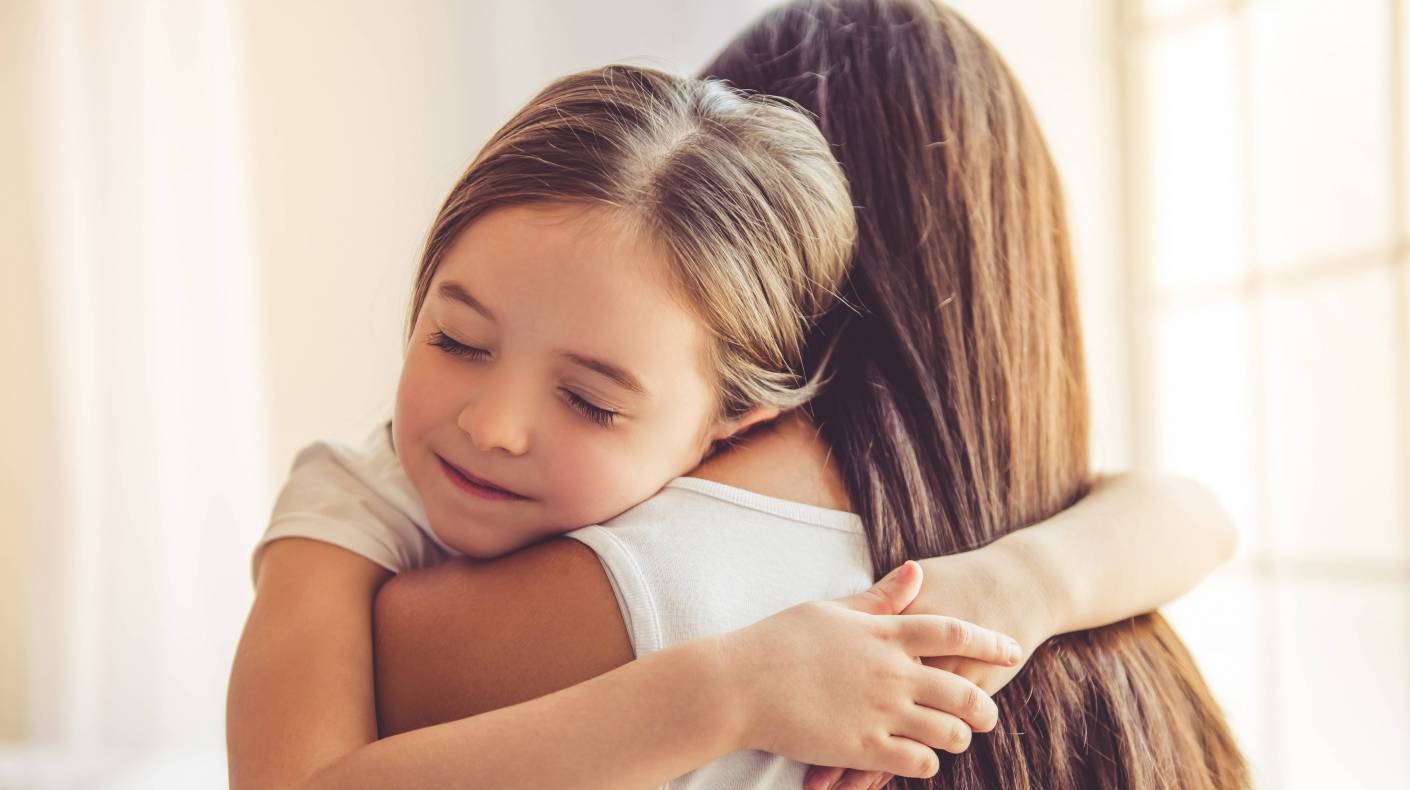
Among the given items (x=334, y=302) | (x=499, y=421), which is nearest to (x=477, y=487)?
(x=499, y=421)

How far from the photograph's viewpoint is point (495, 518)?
88cm

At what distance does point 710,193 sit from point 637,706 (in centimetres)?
41

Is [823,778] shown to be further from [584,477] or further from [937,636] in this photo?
[584,477]

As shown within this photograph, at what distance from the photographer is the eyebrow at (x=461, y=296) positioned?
0.86 metres

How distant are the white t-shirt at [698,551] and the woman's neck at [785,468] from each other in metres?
0.01

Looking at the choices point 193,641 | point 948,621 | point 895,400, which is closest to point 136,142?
point 193,641

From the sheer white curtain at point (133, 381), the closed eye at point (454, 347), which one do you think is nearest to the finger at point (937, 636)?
the closed eye at point (454, 347)

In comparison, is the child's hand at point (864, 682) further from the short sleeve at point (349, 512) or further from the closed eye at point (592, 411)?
the short sleeve at point (349, 512)

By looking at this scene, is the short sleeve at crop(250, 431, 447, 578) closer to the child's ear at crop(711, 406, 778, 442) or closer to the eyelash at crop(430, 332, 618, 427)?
the eyelash at crop(430, 332, 618, 427)

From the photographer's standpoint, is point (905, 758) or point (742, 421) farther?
point (742, 421)

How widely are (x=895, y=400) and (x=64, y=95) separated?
2250mm

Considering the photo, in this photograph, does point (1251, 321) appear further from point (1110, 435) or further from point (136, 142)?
point (136, 142)

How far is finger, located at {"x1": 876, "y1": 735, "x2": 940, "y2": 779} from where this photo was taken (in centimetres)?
76

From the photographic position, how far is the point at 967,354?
968 mm
